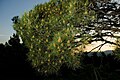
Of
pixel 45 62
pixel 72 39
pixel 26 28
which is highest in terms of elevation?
pixel 26 28

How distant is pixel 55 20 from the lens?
9375 mm

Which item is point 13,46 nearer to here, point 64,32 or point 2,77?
point 2,77

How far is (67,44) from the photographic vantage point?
8.60 meters

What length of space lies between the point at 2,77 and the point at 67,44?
8484 mm

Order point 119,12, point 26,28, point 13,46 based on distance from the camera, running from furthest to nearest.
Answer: point 13,46 < point 119,12 < point 26,28

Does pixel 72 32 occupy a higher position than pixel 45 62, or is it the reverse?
pixel 72 32

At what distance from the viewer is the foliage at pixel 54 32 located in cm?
870

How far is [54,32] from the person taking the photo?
9.33 metres

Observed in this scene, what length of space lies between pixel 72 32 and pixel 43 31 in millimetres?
1250

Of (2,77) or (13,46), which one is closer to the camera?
(2,77)

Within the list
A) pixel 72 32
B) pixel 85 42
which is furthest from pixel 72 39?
pixel 85 42

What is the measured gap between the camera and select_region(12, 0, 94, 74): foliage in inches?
343

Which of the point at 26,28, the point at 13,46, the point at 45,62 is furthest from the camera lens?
the point at 13,46

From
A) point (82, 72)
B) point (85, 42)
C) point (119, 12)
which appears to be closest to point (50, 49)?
point (85, 42)
